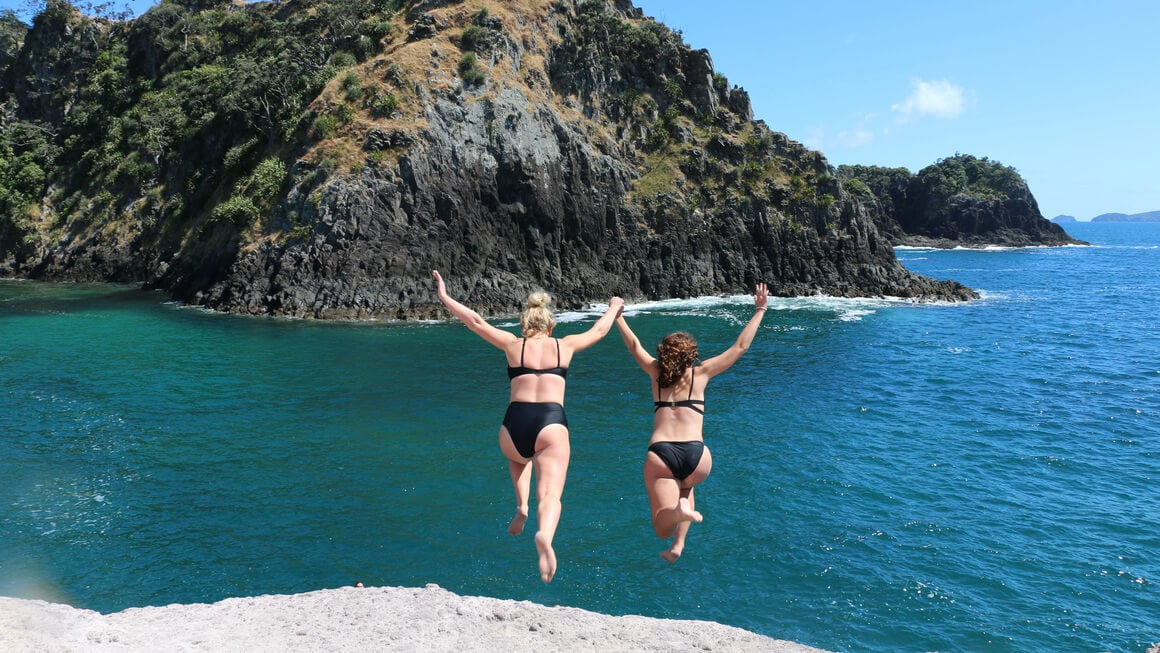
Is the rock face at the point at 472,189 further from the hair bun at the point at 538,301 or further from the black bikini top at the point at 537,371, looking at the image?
the black bikini top at the point at 537,371

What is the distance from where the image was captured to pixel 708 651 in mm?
12023

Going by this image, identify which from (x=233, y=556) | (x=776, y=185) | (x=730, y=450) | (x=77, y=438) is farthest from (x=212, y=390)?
(x=776, y=185)

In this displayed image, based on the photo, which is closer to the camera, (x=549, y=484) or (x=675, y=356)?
(x=549, y=484)

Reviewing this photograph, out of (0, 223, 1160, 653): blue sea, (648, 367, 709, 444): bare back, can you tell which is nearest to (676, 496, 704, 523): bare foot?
(648, 367, 709, 444): bare back

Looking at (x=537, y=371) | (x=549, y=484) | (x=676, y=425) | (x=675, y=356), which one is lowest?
(x=549, y=484)

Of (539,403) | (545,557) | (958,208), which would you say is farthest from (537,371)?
(958,208)

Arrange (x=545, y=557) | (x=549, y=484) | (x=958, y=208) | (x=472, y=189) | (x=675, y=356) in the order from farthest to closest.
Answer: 1. (x=958, y=208)
2. (x=472, y=189)
3. (x=675, y=356)
4. (x=549, y=484)
5. (x=545, y=557)

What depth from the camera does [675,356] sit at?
8305mm

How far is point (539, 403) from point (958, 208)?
562ft

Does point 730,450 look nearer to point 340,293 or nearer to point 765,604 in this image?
point 765,604

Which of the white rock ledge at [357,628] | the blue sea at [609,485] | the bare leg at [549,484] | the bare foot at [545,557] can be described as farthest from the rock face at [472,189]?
the bare foot at [545,557]

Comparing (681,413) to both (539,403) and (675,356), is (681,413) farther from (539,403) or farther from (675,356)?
(539,403)

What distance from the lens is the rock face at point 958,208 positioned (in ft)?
505

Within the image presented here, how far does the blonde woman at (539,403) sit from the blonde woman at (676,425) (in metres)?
0.80
